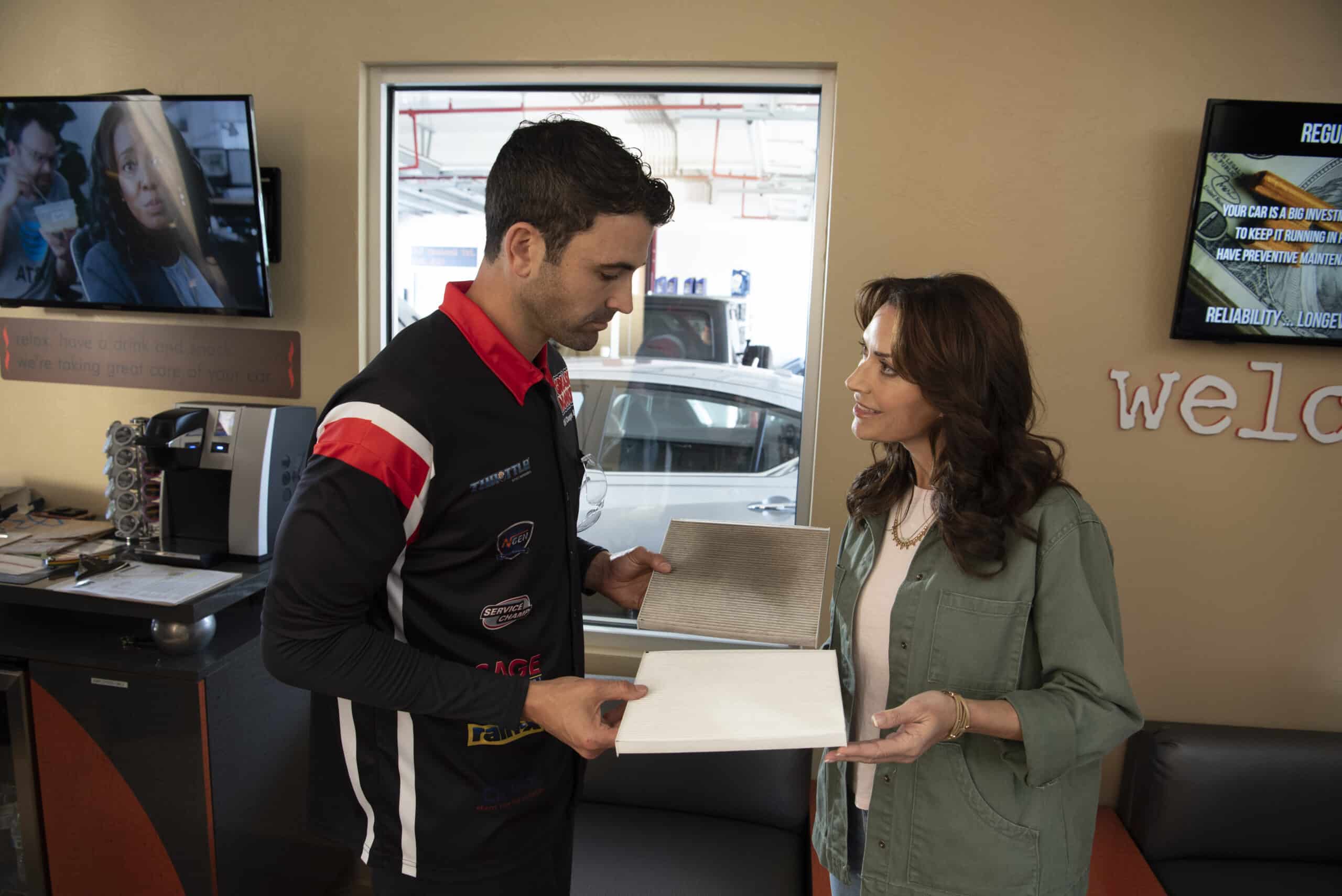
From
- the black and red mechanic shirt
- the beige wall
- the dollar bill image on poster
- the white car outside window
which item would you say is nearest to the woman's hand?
the black and red mechanic shirt

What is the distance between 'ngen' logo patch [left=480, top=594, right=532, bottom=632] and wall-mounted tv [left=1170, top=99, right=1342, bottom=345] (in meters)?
1.88

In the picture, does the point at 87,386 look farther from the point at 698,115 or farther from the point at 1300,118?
the point at 1300,118

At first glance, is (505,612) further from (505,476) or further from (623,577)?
(623,577)

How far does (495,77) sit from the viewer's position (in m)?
2.47

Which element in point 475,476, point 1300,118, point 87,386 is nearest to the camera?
point 475,476

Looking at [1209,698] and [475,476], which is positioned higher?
[475,476]

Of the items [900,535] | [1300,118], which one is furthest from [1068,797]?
[1300,118]

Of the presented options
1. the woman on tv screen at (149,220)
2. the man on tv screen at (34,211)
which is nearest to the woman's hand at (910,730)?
the woman on tv screen at (149,220)

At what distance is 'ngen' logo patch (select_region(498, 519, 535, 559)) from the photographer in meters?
1.22

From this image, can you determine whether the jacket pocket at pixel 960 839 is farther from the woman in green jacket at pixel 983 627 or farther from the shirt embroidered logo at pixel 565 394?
the shirt embroidered logo at pixel 565 394

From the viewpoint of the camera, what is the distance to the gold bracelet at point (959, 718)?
1194mm

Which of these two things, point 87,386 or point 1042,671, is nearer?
point 1042,671

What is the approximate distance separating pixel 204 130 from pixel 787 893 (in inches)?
105

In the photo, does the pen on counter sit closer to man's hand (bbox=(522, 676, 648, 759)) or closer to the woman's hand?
man's hand (bbox=(522, 676, 648, 759))
